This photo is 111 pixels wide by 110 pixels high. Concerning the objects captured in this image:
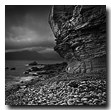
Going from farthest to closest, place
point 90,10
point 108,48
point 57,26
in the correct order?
point 57,26 → point 90,10 → point 108,48

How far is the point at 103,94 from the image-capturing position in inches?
237

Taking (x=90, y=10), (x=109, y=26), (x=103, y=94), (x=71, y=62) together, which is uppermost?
(x=90, y=10)

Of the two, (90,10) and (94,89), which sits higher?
(90,10)

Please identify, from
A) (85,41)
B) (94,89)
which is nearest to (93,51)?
(85,41)

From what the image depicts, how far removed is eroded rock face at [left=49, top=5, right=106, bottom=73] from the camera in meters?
9.96

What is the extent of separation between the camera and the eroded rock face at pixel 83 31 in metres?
9.96

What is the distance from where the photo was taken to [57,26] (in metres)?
14.9

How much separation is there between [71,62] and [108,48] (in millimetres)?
8569

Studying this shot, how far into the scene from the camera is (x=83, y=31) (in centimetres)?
1171
